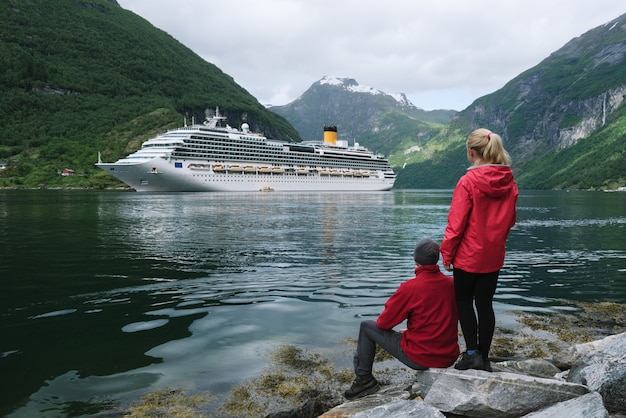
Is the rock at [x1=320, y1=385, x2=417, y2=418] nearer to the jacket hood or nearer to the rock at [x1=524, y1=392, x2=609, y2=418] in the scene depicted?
the rock at [x1=524, y1=392, x2=609, y2=418]

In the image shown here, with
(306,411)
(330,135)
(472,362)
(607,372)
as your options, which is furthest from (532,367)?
(330,135)

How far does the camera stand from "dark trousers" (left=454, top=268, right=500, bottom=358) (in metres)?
5.45

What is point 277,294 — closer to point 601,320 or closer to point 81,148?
point 601,320

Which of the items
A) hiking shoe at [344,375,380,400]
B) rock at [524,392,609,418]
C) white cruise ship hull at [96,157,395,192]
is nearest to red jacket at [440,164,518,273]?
rock at [524,392,609,418]

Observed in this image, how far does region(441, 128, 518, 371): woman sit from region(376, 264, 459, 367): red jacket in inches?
8.2

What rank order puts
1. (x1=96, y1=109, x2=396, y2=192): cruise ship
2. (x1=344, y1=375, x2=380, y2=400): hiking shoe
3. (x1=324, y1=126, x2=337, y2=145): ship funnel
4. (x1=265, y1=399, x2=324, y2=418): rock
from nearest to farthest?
(x1=265, y1=399, x2=324, y2=418): rock
(x1=344, y1=375, x2=380, y2=400): hiking shoe
(x1=96, y1=109, x2=396, y2=192): cruise ship
(x1=324, y1=126, x2=337, y2=145): ship funnel

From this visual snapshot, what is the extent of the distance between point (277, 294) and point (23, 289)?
285 inches

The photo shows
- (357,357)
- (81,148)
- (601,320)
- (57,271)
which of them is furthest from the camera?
(81,148)

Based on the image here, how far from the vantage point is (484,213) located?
17.5 ft

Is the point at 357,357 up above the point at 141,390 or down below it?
above

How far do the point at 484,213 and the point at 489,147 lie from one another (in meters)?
0.80

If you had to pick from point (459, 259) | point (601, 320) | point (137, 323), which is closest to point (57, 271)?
point (137, 323)

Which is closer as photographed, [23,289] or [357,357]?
[357,357]

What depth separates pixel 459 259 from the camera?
17.9ft
